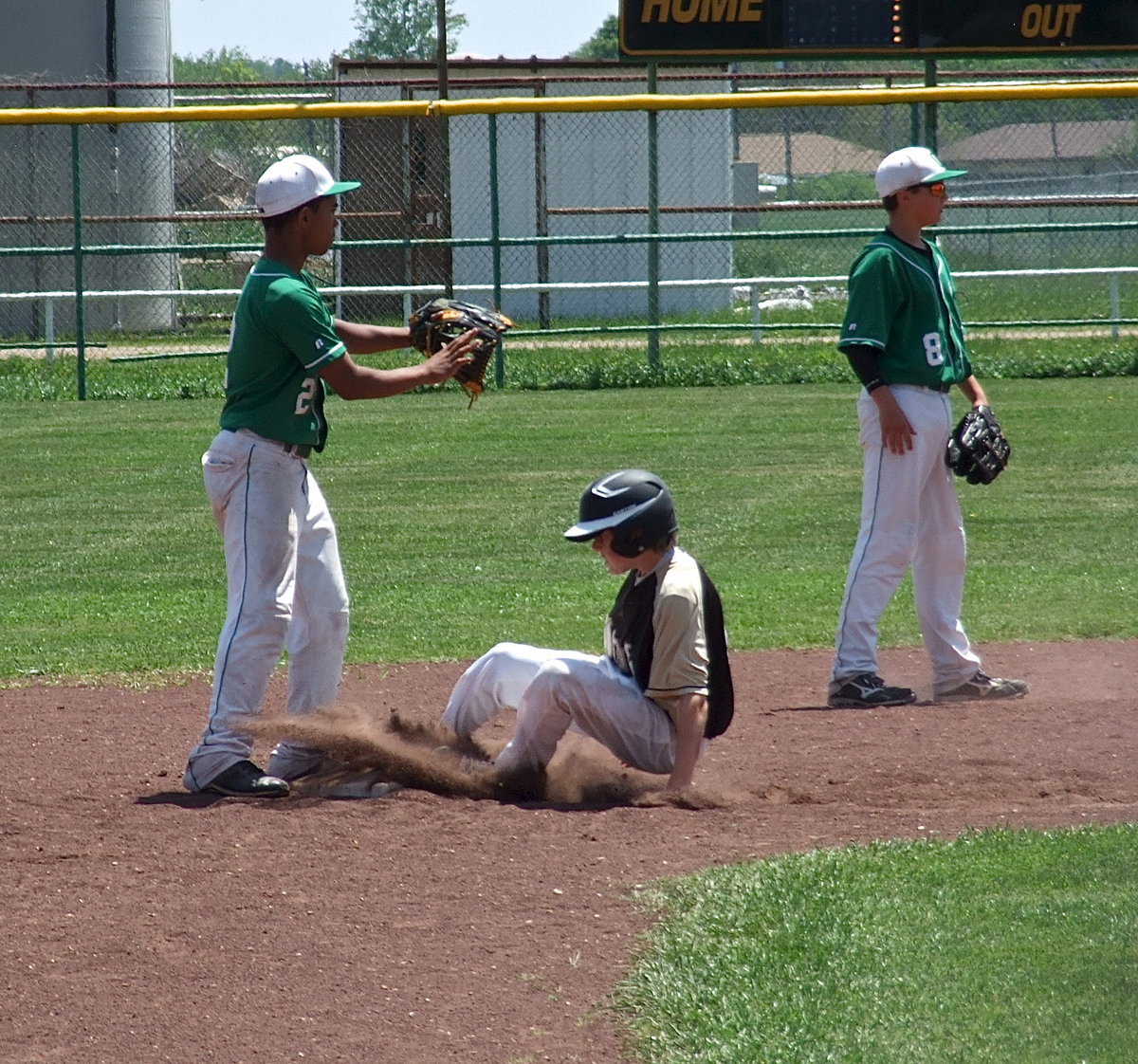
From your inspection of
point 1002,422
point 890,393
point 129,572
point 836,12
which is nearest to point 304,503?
point 890,393

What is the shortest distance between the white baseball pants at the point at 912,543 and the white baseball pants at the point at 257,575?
2.05 metres

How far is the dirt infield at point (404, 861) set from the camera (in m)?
3.42

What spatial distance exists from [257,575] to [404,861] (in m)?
1.05

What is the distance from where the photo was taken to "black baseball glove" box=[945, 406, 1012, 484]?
6.34 metres

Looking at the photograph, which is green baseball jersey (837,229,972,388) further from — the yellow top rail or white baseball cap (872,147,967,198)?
the yellow top rail

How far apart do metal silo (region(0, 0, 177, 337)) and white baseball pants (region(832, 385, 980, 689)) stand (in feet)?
50.4

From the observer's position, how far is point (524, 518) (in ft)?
33.7

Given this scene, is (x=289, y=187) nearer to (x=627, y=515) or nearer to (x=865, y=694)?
(x=627, y=515)

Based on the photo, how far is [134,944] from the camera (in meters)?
3.86

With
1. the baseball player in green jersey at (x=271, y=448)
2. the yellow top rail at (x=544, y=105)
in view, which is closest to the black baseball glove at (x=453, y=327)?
the baseball player in green jersey at (x=271, y=448)

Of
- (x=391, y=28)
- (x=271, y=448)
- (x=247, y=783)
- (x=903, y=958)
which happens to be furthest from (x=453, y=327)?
(x=391, y=28)

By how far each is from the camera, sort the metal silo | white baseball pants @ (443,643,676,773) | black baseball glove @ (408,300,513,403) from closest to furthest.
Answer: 1. white baseball pants @ (443,643,676,773)
2. black baseball glove @ (408,300,513,403)
3. the metal silo

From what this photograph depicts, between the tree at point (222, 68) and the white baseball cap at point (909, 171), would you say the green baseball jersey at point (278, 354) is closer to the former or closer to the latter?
the white baseball cap at point (909, 171)

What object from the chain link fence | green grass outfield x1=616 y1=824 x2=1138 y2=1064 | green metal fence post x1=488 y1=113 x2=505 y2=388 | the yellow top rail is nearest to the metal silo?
the chain link fence
